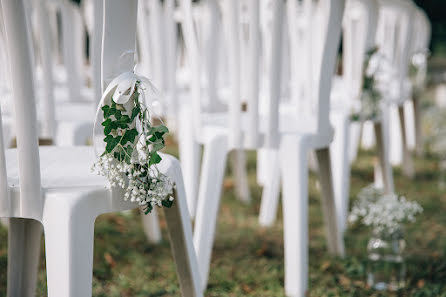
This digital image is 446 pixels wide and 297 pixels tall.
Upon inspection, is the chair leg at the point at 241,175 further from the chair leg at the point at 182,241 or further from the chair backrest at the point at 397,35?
the chair leg at the point at 182,241

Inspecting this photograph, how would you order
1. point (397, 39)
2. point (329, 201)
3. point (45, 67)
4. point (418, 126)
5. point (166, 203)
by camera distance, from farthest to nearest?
point (418, 126) < point (397, 39) < point (329, 201) < point (45, 67) < point (166, 203)

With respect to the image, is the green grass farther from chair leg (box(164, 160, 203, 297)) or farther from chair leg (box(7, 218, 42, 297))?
chair leg (box(164, 160, 203, 297))

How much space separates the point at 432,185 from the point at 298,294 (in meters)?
2.12

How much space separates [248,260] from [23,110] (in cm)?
145

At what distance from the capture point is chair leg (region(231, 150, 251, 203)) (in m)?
3.12

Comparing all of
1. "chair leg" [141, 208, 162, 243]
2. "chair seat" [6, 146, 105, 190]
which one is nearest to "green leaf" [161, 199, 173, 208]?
"chair seat" [6, 146, 105, 190]

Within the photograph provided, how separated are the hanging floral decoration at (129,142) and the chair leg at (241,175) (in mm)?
1936

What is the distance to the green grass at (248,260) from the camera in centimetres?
204

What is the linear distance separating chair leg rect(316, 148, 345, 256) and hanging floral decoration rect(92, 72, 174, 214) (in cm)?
110

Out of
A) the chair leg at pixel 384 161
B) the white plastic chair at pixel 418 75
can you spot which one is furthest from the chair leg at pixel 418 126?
the chair leg at pixel 384 161

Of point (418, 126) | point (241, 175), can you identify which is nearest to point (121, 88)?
point (241, 175)

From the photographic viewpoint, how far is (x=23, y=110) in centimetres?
111

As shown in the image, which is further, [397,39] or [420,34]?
[420,34]

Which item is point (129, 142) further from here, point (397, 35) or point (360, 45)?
point (397, 35)
